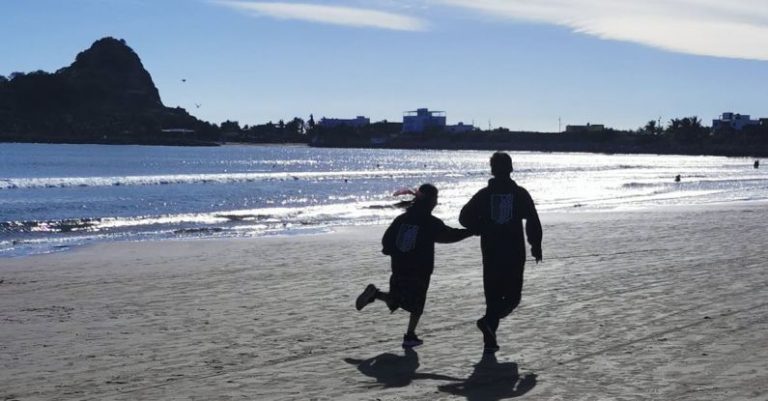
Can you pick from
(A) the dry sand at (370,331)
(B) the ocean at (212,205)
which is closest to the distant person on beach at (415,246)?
(A) the dry sand at (370,331)

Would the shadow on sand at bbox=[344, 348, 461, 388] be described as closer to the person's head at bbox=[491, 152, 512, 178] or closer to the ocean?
the person's head at bbox=[491, 152, 512, 178]

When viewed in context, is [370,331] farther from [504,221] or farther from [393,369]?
[504,221]

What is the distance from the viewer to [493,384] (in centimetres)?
697

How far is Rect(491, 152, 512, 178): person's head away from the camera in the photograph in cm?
806

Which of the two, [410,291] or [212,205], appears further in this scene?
[212,205]

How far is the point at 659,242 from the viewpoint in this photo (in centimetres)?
1862

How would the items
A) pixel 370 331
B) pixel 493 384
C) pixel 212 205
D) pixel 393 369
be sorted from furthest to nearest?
1. pixel 212 205
2. pixel 370 331
3. pixel 393 369
4. pixel 493 384

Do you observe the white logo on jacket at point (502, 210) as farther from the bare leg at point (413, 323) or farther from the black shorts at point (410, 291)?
the bare leg at point (413, 323)

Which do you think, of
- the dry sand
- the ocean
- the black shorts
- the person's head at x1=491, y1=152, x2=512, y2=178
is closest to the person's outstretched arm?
the black shorts

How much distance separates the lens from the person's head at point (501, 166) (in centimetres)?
806

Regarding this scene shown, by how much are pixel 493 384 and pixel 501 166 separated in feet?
6.30

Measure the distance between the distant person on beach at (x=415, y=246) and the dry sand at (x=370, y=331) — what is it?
41cm

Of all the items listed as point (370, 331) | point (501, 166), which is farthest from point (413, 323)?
point (501, 166)

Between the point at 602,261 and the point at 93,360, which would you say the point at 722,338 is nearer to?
the point at 93,360
